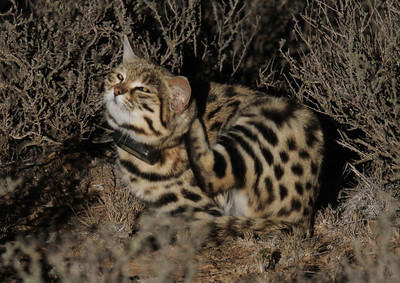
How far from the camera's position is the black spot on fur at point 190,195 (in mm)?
3490

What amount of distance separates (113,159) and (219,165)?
1.73 meters

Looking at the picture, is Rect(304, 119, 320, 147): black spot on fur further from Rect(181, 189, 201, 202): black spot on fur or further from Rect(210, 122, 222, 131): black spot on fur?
Rect(181, 189, 201, 202): black spot on fur

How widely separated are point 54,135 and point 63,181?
0.39 metres

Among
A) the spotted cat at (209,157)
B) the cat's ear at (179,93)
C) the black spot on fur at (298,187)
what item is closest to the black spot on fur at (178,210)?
the spotted cat at (209,157)

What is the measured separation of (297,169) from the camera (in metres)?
3.57

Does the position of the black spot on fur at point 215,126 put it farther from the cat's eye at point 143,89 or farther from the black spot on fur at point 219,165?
the cat's eye at point 143,89

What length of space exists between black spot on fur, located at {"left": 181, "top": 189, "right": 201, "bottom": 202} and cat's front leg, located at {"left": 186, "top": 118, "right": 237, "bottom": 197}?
0.07m

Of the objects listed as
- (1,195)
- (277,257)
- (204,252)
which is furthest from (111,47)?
(277,257)

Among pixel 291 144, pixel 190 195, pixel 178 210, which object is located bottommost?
pixel 178 210

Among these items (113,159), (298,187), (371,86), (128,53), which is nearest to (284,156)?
(298,187)

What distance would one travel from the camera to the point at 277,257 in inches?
137

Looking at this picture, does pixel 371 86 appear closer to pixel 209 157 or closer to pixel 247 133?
pixel 247 133

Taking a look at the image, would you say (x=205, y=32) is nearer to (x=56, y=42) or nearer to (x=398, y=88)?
(x=56, y=42)

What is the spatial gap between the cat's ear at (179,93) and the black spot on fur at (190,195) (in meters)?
0.52
